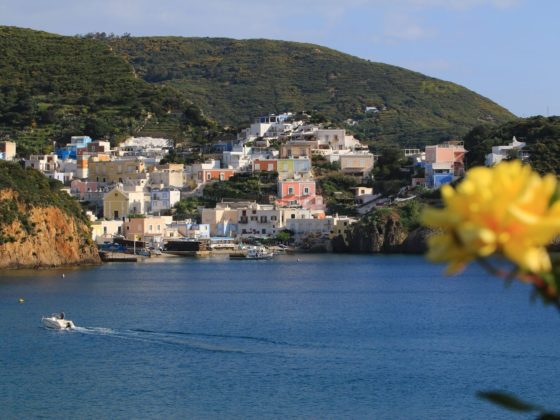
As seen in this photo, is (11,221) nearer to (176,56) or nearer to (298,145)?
(298,145)

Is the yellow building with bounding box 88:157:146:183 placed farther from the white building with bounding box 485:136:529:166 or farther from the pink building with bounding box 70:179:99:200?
the white building with bounding box 485:136:529:166

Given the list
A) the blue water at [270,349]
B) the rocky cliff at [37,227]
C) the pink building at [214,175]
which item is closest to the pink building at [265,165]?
the pink building at [214,175]

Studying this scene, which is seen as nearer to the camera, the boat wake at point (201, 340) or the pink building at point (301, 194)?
the boat wake at point (201, 340)

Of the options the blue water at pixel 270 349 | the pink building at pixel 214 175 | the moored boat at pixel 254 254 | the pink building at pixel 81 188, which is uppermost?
the pink building at pixel 214 175

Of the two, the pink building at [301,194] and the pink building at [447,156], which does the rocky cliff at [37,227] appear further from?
the pink building at [447,156]

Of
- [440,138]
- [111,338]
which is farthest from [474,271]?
[440,138]

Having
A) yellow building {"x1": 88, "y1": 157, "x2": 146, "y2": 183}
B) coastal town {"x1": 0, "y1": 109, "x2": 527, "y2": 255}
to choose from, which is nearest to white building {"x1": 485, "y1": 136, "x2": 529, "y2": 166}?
coastal town {"x1": 0, "y1": 109, "x2": 527, "y2": 255}
